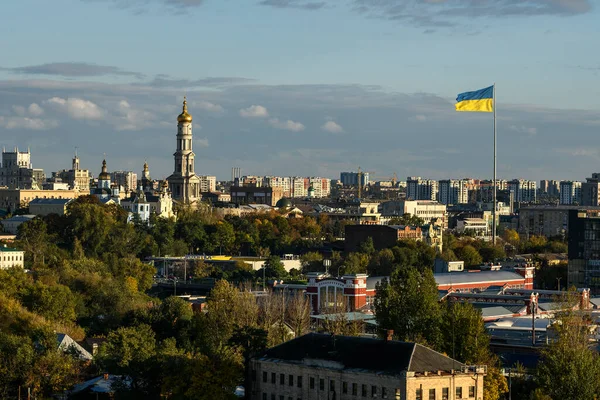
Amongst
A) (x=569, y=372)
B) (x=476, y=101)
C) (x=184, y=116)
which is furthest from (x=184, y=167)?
(x=569, y=372)

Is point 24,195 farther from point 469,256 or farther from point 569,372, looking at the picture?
point 569,372

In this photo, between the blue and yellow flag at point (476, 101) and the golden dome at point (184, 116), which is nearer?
the blue and yellow flag at point (476, 101)

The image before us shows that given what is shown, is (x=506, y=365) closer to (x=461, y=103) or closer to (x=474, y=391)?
(x=474, y=391)

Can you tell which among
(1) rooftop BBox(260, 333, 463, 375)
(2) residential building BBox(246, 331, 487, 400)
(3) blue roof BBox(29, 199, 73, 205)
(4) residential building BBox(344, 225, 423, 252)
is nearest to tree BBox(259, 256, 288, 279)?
(4) residential building BBox(344, 225, 423, 252)

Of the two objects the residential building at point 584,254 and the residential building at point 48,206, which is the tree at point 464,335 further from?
the residential building at point 48,206

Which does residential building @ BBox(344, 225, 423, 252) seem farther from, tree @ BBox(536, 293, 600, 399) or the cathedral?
tree @ BBox(536, 293, 600, 399)

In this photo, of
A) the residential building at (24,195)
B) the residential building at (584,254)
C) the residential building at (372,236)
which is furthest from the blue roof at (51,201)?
the residential building at (584,254)
